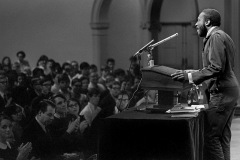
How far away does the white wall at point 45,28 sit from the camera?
16.9 meters

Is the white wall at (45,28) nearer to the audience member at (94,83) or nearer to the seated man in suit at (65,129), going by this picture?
the audience member at (94,83)

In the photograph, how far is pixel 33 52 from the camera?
17.4 meters

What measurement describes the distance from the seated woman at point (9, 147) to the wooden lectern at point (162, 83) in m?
2.17

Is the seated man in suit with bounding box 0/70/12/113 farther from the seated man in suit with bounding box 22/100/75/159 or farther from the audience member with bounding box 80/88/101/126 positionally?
the seated man in suit with bounding box 22/100/75/159

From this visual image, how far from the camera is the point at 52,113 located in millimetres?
7758

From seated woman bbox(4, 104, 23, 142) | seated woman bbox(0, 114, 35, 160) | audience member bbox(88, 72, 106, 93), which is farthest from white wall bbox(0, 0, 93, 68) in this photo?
seated woman bbox(0, 114, 35, 160)

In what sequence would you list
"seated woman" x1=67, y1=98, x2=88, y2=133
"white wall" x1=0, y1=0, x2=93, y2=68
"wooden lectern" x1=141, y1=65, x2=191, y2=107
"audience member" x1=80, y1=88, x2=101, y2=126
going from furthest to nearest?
1. "white wall" x1=0, y1=0, x2=93, y2=68
2. "audience member" x1=80, y1=88, x2=101, y2=126
3. "seated woman" x1=67, y1=98, x2=88, y2=133
4. "wooden lectern" x1=141, y1=65, x2=191, y2=107

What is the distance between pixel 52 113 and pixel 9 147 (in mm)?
1056

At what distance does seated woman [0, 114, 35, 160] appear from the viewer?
6742 mm

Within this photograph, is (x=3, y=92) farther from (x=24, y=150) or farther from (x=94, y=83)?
(x=24, y=150)

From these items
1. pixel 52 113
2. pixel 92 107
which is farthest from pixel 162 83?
pixel 92 107

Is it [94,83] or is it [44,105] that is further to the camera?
[94,83]

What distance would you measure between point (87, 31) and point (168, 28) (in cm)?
231

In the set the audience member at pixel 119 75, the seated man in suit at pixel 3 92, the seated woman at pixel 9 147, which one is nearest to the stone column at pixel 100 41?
the audience member at pixel 119 75
